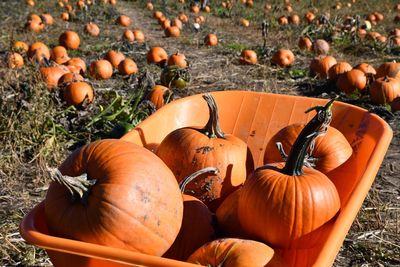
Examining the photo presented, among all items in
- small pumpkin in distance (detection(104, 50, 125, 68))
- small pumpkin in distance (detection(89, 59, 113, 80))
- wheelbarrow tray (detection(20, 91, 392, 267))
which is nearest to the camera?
wheelbarrow tray (detection(20, 91, 392, 267))

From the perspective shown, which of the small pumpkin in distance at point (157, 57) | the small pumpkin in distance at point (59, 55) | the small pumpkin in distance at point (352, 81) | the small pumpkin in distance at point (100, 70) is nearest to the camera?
the small pumpkin in distance at point (352, 81)

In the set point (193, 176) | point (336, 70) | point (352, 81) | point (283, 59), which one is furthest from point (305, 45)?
point (193, 176)

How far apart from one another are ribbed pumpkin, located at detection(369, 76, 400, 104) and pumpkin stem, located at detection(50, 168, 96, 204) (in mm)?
4946

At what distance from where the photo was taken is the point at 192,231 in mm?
2104

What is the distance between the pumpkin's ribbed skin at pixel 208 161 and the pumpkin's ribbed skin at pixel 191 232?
0.76 feet

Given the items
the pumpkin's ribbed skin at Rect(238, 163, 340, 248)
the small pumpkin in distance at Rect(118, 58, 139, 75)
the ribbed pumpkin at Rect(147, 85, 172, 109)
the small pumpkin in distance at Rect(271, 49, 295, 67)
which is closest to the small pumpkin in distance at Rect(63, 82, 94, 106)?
the ribbed pumpkin at Rect(147, 85, 172, 109)

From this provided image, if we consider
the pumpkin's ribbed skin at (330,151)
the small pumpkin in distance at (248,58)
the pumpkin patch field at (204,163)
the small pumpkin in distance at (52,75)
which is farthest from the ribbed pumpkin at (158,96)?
the pumpkin's ribbed skin at (330,151)

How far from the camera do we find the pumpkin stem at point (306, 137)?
1.86 m

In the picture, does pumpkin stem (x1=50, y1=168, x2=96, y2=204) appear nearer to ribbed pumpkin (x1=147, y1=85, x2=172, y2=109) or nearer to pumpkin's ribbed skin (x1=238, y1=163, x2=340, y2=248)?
pumpkin's ribbed skin (x1=238, y1=163, x2=340, y2=248)

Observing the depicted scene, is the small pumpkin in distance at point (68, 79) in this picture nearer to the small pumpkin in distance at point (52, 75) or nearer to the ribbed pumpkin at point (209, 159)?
the small pumpkin in distance at point (52, 75)

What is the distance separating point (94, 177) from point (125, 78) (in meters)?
5.50

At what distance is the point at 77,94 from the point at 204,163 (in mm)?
3523

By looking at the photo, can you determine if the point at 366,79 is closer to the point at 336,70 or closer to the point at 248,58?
the point at 336,70

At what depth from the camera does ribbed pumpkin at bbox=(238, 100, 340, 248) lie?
194 cm
